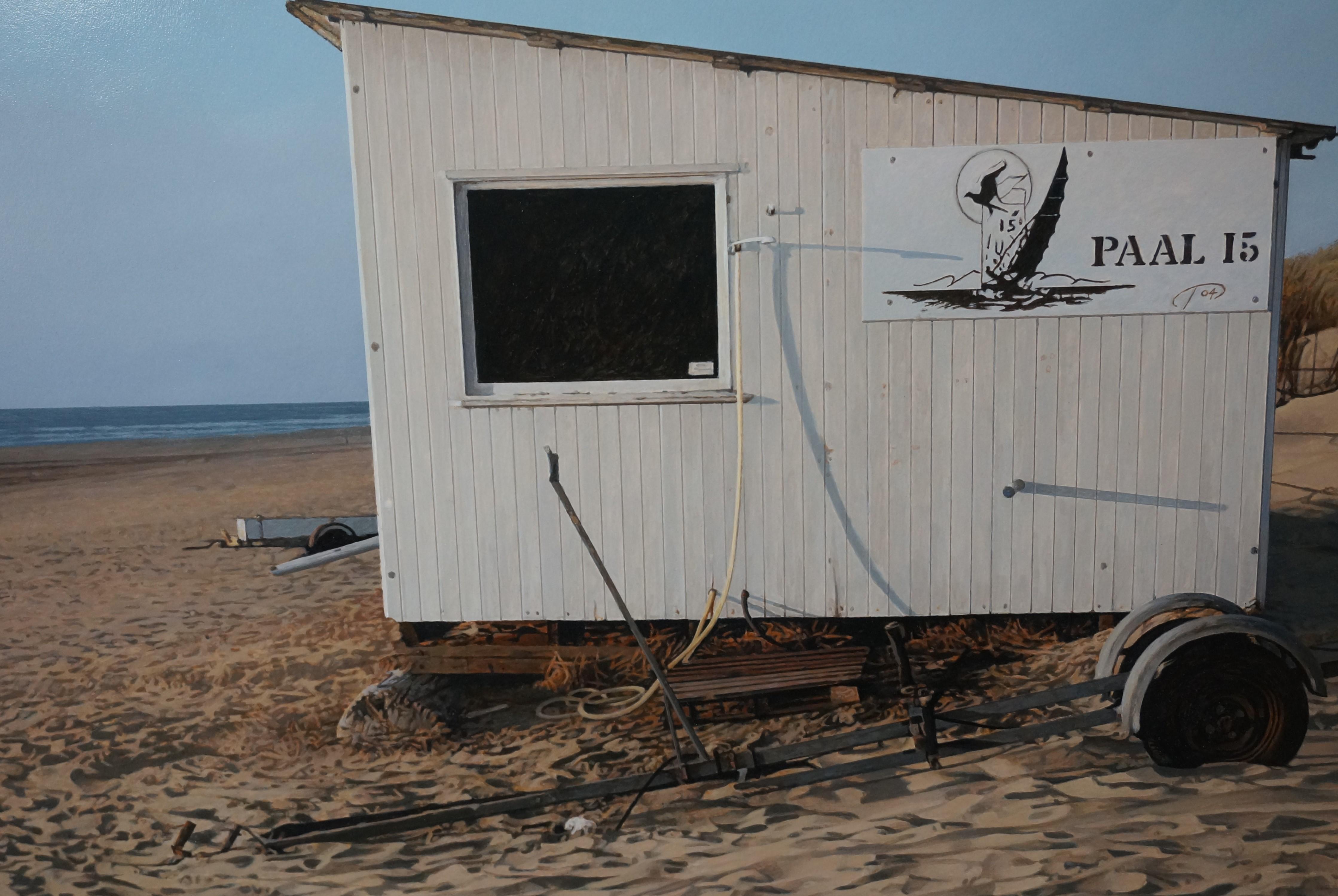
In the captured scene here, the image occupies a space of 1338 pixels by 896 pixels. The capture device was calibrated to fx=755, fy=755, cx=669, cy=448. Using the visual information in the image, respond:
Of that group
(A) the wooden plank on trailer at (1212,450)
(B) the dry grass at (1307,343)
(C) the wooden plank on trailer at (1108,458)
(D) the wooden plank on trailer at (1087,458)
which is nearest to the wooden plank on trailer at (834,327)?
(D) the wooden plank on trailer at (1087,458)

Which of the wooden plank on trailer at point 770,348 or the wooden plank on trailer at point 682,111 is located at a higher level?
the wooden plank on trailer at point 682,111

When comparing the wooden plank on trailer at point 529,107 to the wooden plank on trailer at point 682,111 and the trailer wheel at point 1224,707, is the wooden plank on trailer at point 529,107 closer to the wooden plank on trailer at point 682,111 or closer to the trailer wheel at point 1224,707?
the wooden plank on trailer at point 682,111

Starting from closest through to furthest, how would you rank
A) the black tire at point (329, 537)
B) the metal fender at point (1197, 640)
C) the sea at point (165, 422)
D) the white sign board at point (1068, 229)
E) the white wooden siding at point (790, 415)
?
the metal fender at point (1197, 640), the white sign board at point (1068, 229), the white wooden siding at point (790, 415), the black tire at point (329, 537), the sea at point (165, 422)

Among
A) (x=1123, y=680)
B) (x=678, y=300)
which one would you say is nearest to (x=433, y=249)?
(x=678, y=300)

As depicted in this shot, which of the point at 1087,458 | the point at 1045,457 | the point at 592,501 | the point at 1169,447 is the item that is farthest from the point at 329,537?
the point at 1169,447

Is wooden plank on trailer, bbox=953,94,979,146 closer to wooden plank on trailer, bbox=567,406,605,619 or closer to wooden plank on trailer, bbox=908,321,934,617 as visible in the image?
wooden plank on trailer, bbox=908,321,934,617

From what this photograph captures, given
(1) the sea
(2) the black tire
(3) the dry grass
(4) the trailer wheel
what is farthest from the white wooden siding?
(1) the sea

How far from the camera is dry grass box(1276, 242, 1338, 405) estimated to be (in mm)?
12883

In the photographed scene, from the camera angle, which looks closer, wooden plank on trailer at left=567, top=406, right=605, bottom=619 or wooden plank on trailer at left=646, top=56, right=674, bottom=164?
wooden plank on trailer at left=646, top=56, right=674, bottom=164

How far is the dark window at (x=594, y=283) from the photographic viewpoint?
4.07m

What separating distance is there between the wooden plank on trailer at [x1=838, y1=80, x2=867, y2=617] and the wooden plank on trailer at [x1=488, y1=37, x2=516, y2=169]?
172cm

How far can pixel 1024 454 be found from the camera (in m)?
4.11

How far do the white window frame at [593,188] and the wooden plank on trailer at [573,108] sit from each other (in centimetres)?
8

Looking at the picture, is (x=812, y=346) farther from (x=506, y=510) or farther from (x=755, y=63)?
Result: (x=506, y=510)
